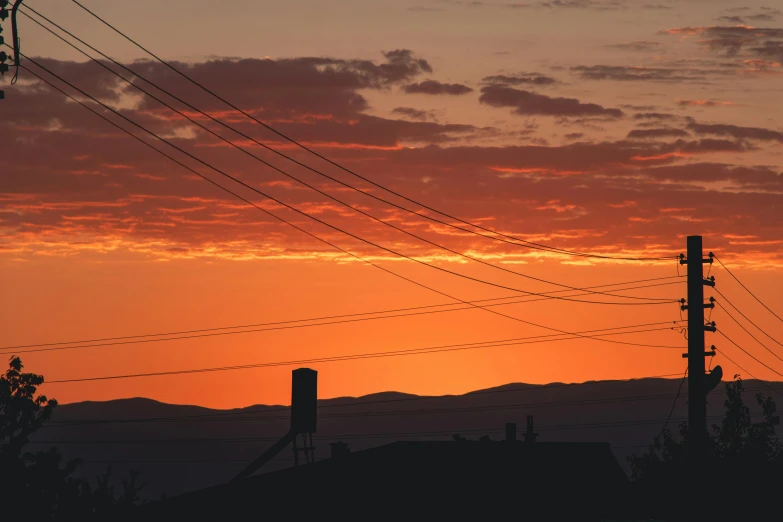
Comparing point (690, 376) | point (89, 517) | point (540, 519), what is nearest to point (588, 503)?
point (540, 519)

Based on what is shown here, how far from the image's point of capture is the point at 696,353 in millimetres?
42812

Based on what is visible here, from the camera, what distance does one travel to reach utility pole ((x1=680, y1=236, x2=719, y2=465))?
41625 mm

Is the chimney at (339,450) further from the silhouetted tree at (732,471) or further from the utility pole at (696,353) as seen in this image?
the utility pole at (696,353)

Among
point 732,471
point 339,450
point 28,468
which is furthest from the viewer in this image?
point 28,468

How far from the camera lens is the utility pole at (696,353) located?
4162 cm

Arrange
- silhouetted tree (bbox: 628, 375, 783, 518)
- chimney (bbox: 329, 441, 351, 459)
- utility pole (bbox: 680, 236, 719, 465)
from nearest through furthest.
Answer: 1. utility pole (bbox: 680, 236, 719, 465)
2. silhouetted tree (bbox: 628, 375, 783, 518)
3. chimney (bbox: 329, 441, 351, 459)

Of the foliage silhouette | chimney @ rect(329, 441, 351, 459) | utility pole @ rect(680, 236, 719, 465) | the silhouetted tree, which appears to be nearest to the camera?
utility pole @ rect(680, 236, 719, 465)

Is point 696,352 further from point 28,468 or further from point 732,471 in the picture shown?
point 28,468

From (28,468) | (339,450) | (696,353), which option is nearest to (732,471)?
(696,353)

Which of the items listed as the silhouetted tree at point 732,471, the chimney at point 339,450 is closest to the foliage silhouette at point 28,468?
the chimney at point 339,450

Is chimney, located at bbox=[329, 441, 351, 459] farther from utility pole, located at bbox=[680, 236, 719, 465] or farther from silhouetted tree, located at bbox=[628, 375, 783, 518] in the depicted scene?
utility pole, located at bbox=[680, 236, 719, 465]

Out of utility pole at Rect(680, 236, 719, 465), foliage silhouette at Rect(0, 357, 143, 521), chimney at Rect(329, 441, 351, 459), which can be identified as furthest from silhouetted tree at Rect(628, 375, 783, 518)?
foliage silhouette at Rect(0, 357, 143, 521)

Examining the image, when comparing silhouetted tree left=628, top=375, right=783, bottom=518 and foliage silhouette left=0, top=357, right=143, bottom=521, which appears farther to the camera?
foliage silhouette left=0, top=357, right=143, bottom=521

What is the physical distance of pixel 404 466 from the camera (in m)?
44.1
